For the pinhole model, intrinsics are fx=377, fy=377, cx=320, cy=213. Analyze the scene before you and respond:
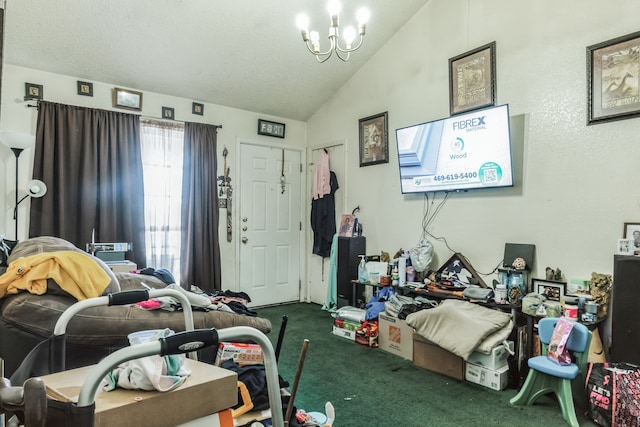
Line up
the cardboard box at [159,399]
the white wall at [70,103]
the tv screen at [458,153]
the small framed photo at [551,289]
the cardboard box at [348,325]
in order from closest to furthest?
1. the cardboard box at [159,399]
2. the small framed photo at [551,289]
3. the tv screen at [458,153]
4. the white wall at [70,103]
5. the cardboard box at [348,325]

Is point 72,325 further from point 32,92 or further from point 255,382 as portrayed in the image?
A: point 32,92

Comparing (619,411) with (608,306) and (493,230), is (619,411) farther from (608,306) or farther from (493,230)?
(493,230)

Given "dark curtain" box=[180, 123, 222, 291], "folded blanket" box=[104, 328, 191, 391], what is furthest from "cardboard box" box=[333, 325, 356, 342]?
"folded blanket" box=[104, 328, 191, 391]

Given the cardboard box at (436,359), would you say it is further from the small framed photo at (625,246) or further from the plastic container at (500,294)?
the small framed photo at (625,246)

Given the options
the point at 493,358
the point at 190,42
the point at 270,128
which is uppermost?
the point at 190,42

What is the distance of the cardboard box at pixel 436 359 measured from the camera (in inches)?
111

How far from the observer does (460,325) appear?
281cm

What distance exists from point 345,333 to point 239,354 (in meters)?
2.07

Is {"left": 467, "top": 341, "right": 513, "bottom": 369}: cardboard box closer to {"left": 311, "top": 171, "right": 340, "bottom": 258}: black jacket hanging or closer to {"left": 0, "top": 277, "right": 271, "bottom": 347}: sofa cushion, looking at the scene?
{"left": 0, "top": 277, "right": 271, "bottom": 347}: sofa cushion

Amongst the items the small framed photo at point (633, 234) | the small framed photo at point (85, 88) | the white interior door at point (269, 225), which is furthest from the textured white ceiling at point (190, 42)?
the small framed photo at point (633, 234)

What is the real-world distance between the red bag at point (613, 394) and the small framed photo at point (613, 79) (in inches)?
65.0

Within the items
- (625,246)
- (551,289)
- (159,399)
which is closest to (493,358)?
(551,289)

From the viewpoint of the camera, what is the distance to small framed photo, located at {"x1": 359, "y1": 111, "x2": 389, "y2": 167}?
167 inches

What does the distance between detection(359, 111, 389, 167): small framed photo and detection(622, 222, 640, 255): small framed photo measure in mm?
2257
